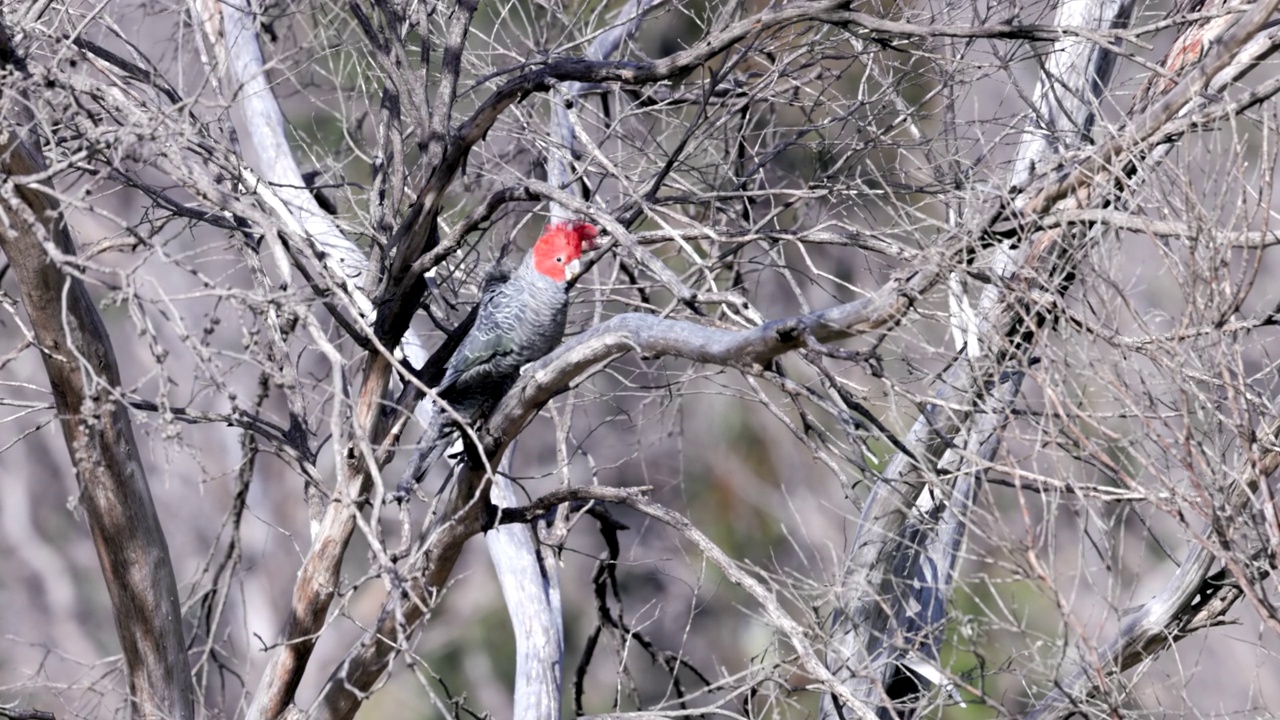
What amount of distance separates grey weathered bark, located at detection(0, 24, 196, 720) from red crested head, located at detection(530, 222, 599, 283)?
58.0 inches

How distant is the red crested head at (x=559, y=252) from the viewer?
4.16m

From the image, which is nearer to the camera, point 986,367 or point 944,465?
Answer: point 986,367

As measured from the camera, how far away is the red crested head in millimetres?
4160

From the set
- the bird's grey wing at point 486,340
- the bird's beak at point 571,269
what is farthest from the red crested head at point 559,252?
the bird's grey wing at point 486,340

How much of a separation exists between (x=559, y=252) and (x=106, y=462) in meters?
1.67

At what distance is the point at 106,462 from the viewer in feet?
12.5

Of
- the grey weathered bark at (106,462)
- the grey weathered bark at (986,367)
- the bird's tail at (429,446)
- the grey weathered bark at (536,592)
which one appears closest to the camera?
the grey weathered bark at (986,367)

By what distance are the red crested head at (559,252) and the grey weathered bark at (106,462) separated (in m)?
1.47

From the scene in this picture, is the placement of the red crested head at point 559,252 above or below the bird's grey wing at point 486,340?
above

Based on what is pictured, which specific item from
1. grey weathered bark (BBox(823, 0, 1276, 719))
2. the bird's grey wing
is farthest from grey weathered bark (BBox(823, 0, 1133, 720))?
the bird's grey wing

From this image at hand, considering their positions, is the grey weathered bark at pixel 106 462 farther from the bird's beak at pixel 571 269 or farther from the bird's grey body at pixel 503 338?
the bird's beak at pixel 571 269

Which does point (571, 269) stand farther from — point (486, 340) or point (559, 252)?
point (486, 340)

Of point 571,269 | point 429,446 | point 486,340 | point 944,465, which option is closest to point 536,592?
point 429,446

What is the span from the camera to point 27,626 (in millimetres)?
13727
